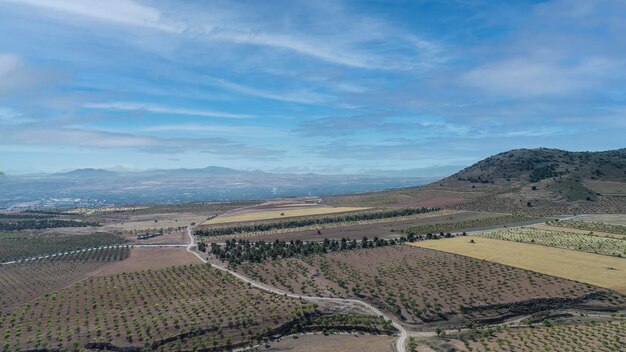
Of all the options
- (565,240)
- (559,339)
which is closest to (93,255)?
(559,339)

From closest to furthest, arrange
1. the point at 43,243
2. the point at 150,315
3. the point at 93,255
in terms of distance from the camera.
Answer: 1. the point at 150,315
2. the point at 93,255
3. the point at 43,243

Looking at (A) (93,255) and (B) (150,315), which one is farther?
(A) (93,255)

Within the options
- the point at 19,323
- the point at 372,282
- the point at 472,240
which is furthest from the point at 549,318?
the point at 19,323

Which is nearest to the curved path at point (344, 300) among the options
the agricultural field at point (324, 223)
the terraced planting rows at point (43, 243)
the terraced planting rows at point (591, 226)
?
the agricultural field at point (324, 223)

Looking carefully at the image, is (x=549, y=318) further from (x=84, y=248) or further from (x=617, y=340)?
(x=84, y=248)

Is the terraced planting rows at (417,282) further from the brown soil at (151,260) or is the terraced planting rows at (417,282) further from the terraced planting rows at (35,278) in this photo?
the terraced planting rows at (35,278)

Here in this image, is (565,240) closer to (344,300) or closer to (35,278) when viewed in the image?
(344,300)

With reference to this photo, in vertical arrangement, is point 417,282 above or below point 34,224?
below
